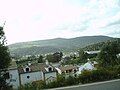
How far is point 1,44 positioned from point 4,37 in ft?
1.30

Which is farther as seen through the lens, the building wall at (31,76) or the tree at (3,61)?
the building wall at (31,76)

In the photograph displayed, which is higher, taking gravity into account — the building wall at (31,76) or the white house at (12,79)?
the white house at (12,79)

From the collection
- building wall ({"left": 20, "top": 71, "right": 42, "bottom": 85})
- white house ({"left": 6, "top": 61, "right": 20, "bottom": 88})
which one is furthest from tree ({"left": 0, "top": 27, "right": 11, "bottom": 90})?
building wall ({"left": 20, "top": 71, "right": 42, "bottom": 85})

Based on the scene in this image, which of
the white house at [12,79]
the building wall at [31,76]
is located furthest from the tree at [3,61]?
the building wall at [31,76]

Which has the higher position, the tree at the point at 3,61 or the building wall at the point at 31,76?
the tree at the point at 3,61

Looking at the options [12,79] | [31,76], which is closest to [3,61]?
[12,79]

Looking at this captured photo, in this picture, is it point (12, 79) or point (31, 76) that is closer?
point (12, 79)

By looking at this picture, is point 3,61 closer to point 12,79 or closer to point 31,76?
point 12,79

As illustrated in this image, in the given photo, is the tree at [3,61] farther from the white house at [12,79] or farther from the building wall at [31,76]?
the building wall at [31,76]

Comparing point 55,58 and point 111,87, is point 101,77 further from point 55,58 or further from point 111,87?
point 55,58

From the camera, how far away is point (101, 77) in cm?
929

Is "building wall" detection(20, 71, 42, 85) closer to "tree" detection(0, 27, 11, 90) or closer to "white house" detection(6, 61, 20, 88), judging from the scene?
"white house" detection(6, 61, 20, 88)

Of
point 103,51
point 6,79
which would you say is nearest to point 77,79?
point 6,79

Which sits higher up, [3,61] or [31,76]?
[3,61]
